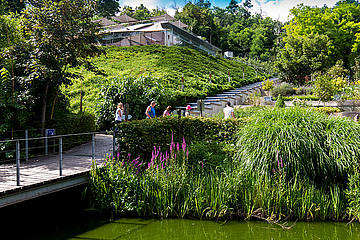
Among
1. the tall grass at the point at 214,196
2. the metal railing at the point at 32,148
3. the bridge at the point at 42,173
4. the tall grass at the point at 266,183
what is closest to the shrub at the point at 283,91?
the metal railing at the point at 32,148

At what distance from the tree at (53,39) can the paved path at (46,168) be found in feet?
5.46

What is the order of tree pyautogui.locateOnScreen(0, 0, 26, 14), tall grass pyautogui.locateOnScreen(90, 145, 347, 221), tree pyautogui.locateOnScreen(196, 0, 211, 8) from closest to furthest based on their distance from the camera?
tall grass pyautogui.locateOnScreen(90, 145, 347, 221) < tree pyautogui.locateOnScreen(0, 0, 26, 14) < tree pyautogui.locateOnScreen(196, 0, 211, 8)

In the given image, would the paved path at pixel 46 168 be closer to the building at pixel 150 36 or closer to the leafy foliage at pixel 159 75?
the leafy foliage at pixel 159 75

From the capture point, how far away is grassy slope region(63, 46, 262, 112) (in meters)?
21.8

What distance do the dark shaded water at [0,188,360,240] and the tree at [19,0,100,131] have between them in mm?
4170

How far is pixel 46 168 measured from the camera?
8.80 metres

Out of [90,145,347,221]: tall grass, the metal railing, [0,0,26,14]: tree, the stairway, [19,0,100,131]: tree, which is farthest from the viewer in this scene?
the stairway

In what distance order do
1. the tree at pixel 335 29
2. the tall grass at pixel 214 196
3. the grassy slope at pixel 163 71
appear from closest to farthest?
the tall grass at pixel 214 196
the grassy slope at pixel 163 71
the tree at pixel 335 29

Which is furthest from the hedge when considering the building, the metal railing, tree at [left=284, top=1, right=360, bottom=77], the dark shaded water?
the building

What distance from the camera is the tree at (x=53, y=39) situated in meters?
10.7

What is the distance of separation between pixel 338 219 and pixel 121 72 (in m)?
21.5

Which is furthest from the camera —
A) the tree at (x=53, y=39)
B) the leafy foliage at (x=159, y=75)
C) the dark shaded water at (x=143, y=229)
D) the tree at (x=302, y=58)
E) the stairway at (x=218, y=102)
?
the tree at (x=302, y=58)

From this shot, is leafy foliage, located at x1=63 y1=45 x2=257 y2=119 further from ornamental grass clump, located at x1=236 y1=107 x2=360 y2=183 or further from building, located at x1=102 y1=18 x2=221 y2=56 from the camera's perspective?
ornamental grass clump, located at x1=236 y1=107 x2=360 y2=183

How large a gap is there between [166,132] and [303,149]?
3723 mm
